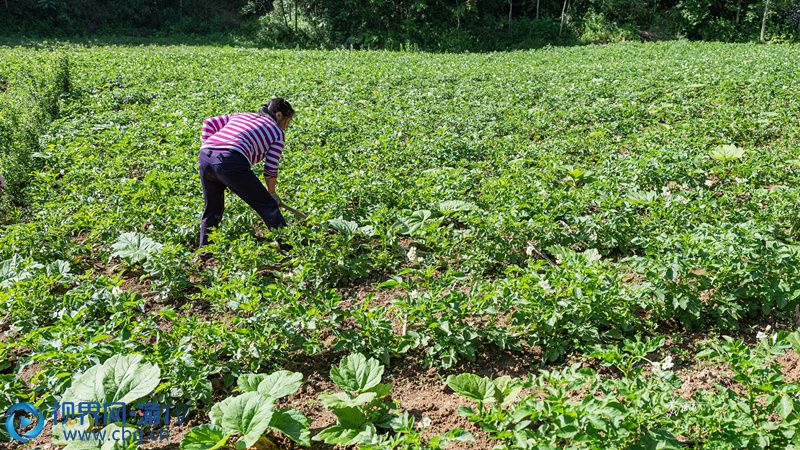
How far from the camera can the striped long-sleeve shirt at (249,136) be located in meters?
4.82

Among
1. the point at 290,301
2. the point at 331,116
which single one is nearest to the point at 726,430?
the point at 290,301

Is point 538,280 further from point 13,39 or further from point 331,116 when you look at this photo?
point 13,39

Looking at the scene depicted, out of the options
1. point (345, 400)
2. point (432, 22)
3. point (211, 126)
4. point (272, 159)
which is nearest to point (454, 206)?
point (272, 159)

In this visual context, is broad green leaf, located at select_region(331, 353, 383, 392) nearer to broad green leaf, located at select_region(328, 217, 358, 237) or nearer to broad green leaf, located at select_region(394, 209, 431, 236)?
broad green leaf, located at select_region(328, 217, 358, 237)

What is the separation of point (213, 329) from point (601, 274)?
251 cm

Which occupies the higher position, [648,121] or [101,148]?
[648,121]

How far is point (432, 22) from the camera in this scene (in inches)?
1162

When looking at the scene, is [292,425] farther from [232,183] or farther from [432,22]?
[432,22]

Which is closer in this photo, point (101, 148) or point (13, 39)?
point (101, 148)

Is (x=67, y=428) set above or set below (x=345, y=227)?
below

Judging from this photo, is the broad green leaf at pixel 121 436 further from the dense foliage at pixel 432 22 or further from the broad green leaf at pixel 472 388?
the dense foliage at pixel 432 22

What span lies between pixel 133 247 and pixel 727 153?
672 cm

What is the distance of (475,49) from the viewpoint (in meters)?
27.5

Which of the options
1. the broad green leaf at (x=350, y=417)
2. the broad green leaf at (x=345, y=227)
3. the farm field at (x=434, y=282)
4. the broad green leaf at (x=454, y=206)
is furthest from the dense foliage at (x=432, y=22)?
the broad green leaf at (x=350, y=417)
